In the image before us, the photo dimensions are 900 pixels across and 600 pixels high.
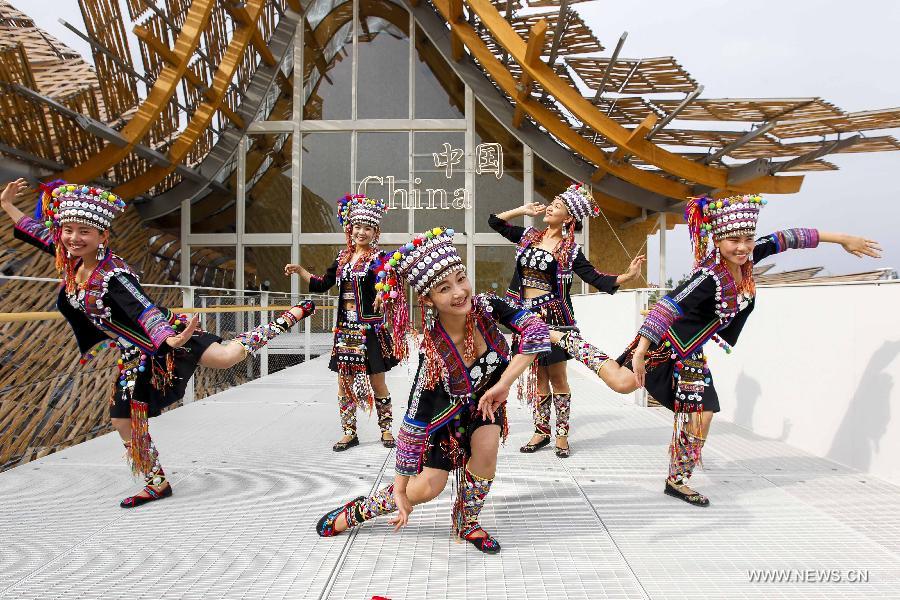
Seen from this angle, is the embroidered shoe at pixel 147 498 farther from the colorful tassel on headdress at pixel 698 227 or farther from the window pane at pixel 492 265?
the window pane at pixel 492 265

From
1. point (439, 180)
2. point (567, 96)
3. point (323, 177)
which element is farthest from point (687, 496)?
point (323, 177)

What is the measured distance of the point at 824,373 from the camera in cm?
394

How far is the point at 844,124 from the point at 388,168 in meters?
9.35

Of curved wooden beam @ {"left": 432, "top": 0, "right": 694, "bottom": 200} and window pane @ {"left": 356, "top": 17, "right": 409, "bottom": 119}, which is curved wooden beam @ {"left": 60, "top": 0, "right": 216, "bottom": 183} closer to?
window pane @ {"left": 356, "top": 17, "right": 409, "bottom": 119}

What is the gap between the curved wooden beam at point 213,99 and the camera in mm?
12086

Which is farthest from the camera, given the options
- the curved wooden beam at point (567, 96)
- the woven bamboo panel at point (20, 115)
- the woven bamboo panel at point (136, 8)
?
the curved wooden beam at point (567, 96)

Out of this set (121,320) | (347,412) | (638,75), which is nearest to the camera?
(121,320)

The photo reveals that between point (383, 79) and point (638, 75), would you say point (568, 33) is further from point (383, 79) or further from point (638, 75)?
point (383, 79)

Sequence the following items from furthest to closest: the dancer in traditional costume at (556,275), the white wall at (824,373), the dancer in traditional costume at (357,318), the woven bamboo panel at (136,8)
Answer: the woven bamboo panel at (136,8) → the dancer in traditional costume at (357,318) → the dancer in traditional costume at (556,275) → the white wall at (824,373)

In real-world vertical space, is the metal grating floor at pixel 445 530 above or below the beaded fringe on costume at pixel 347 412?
below

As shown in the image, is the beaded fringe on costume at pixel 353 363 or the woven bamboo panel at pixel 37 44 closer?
the beaded fringe on costume at pixel 353 363

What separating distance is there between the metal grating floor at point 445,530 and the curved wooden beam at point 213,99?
9299 mm

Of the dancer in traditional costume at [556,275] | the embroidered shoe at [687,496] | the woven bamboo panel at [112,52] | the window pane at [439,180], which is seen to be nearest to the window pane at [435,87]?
the window pane at [439,180]

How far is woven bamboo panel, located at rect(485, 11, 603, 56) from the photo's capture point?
9883 millimetres
